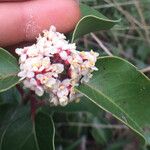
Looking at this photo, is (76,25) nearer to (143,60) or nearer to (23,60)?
(23,60)

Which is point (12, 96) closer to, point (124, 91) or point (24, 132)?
point (24, 132)

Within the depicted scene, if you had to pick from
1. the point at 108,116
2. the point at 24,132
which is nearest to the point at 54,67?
the point at 24,132

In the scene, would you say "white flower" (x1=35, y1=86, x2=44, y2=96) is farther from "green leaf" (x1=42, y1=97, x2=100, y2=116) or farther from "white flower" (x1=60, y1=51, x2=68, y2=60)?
"green leaf" (x1=42, y1=97, x2=100, y2=116)

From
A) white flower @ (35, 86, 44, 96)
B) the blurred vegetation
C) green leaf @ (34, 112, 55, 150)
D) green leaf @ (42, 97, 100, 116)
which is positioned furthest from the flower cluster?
the blurred vegetation

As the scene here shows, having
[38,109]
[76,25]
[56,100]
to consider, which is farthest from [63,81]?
[38,109]

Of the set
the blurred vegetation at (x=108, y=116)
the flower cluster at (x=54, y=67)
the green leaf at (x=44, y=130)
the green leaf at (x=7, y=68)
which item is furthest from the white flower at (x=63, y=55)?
the blurred vegetation at (x=108, y=116)
